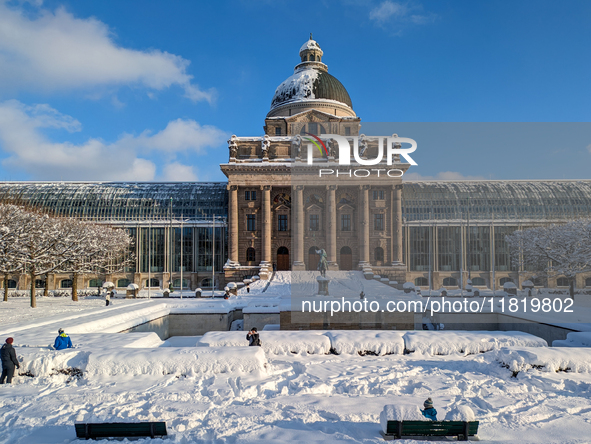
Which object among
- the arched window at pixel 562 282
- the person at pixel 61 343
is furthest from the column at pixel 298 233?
the person at pixel 61 343

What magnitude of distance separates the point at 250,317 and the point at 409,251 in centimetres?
3930

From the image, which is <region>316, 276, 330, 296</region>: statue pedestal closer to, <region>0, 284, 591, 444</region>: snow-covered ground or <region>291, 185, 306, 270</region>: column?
<region>0, 284, 591, 444</region>: snow-covered ground

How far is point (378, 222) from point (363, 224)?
2.85m

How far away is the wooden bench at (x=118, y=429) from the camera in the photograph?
9.27 meters

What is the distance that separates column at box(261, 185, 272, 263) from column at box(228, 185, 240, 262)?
4.19m

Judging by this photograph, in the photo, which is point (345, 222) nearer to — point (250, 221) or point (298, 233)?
point (298, 233)

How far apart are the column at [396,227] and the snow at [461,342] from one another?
39.6 m

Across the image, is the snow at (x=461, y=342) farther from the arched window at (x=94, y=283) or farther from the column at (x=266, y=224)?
the arched window at (x=94, y=283)

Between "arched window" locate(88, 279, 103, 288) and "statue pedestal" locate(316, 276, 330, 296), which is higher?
"statue pedestal" locate(316, 276, 330, 296)

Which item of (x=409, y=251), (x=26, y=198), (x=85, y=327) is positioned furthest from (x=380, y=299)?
(x=26, y=198)

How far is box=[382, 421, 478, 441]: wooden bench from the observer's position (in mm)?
9188

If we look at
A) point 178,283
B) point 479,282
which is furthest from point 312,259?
point 479,282

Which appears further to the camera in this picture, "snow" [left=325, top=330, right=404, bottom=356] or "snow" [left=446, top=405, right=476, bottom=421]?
"snow" [left=325, top=330, right=404, bottom=356]

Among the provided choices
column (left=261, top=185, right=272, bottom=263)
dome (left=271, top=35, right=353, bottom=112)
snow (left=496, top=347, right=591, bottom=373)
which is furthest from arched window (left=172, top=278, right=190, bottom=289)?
snow (left=496, top=347, right=591, bottom=373)
